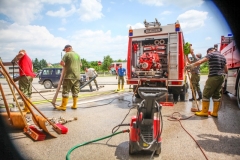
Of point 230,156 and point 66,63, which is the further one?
point 66,63

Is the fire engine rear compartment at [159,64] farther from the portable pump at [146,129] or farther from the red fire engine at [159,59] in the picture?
the portable pump at [146,129]

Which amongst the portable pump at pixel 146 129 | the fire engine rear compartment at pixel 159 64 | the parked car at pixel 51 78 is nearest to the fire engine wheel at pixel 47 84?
the parked car at pixel 51 78

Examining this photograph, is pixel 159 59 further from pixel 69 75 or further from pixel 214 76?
pixel 69 75

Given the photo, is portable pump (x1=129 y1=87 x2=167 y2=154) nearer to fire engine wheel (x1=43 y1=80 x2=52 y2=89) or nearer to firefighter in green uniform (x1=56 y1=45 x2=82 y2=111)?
firefighter in green uniform (x1=56 y1=45 x2=82 y2=111)

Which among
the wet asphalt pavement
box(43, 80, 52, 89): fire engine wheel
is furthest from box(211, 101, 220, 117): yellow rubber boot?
box(43, 80, 52, 89): fire engine wheel

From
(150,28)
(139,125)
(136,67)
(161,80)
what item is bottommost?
(139,125)

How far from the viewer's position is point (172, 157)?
7.98 feet

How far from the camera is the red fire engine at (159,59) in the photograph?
6523 millimetres

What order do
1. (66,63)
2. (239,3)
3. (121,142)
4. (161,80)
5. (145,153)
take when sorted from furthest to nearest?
(161,80) < (66,63) < (239,3) < (121,142) < (145,153)

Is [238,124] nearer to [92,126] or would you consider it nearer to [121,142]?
[121,142]

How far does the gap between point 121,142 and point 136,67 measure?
4.91 metres

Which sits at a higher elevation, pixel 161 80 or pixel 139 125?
pixel 161 80

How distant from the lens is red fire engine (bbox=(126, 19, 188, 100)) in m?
6.52

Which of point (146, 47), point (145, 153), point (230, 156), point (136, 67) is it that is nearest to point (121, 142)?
point (145, 153)
